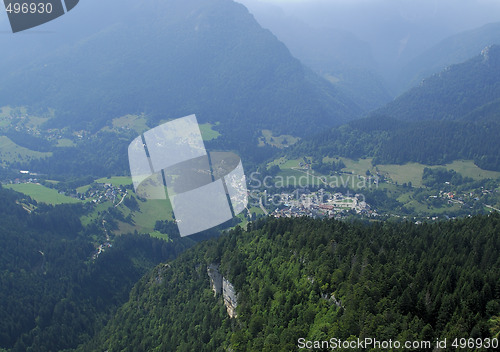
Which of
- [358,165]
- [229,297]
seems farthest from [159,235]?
[358,165]

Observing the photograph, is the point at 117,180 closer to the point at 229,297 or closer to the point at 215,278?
the point at 215,278

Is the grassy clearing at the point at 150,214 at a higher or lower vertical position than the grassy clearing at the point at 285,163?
higher

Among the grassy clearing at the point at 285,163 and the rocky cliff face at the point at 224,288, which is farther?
the grassy clearing at the point at 285,163

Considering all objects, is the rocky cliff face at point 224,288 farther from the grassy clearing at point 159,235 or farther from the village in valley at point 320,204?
the grassy clearing at point 159,235

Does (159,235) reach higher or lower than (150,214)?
lower

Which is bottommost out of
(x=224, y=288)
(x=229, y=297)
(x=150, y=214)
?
(x=150, y=214)

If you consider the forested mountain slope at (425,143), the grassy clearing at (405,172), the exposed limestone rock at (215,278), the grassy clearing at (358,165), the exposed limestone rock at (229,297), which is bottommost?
the grassy clearing at (358,165)

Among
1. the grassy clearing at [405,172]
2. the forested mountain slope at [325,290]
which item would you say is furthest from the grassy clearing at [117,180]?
the grassy clearing at [405,172]
